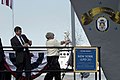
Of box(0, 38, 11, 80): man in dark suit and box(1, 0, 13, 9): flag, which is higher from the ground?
box(1, 0, 13, 9): flag

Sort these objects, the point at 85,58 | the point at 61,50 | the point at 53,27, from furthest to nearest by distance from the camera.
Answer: the point at 53,27 < the point at 61,50 < the point at 85,58

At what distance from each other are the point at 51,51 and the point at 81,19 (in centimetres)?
243

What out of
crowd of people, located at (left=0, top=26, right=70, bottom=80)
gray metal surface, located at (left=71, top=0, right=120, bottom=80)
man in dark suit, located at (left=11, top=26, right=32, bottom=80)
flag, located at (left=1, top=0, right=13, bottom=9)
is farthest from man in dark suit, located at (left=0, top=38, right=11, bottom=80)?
flag, located at (left=1, top=0, right=13, bottom=9)

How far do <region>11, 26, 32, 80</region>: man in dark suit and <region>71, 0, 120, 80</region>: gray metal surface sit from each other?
2.59m

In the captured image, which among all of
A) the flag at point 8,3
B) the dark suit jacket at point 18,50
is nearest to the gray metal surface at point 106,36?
the flag at point 8,3

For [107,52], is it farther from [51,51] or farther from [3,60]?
[3,60]

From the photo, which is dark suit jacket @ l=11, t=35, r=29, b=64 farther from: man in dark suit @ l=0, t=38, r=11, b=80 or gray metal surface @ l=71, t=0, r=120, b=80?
gray metal surface @ l=71, t=0, r=120, b=80

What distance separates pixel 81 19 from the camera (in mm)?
11664

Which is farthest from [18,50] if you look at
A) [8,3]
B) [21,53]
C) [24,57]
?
[8,3]

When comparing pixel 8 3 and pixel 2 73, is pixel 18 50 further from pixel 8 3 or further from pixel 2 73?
pixel 8 3

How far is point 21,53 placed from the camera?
9.27 m

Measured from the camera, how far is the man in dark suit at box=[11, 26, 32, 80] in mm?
9273

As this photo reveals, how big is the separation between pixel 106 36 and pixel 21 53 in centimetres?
326

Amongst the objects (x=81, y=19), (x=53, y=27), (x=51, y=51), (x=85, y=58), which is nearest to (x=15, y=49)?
(x=51, y=51)
